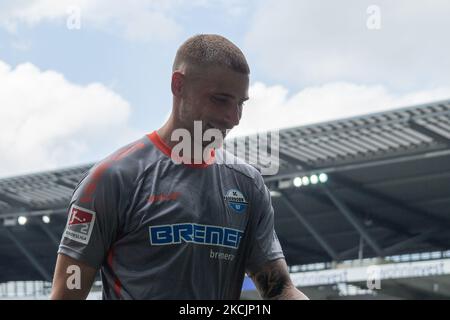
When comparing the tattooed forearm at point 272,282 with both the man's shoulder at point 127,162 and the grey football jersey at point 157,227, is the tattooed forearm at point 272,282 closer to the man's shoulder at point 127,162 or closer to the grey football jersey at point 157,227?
the grey football jersey at point 157,227

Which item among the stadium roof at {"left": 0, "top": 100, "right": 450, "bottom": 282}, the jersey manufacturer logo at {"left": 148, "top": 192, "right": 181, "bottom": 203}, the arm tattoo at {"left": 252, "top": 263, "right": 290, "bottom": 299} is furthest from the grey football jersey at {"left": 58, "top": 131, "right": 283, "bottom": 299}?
the stadium roof at {"left": 0, "top": 100, "right": 450, "bottom": 282}

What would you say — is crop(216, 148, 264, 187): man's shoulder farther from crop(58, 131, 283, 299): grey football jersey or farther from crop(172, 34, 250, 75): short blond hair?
crop(172, 34, 250, 75): short blond hair

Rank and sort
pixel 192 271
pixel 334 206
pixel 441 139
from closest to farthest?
pixel 192 271
pixel 441 139
pixel 334 206

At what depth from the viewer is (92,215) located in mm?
3170

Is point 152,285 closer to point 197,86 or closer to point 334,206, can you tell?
point 197,86

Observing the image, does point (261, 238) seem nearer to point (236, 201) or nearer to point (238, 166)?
point (236, 201)

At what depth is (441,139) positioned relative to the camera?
30156mm

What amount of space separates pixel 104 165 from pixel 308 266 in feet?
137

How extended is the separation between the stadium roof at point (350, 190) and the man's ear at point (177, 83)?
2424cm

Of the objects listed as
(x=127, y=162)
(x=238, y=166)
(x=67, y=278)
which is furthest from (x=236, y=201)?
(x=67, y=278)

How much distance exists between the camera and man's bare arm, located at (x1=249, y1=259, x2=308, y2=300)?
346cm

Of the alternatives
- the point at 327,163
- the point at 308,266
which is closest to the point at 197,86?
the point at 327,163

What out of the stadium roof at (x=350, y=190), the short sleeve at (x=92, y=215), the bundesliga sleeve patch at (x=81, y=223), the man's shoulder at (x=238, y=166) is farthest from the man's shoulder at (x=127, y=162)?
the stadium roof at (x=350, y=190)
